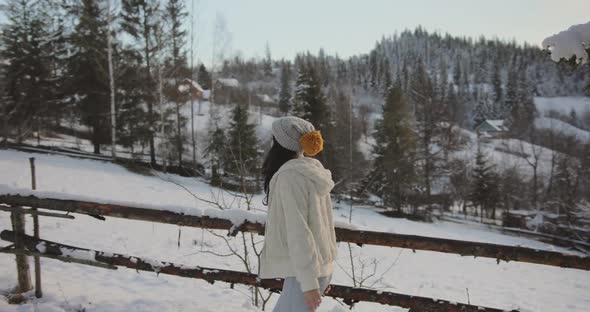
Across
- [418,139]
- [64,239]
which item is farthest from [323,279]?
[418,139]

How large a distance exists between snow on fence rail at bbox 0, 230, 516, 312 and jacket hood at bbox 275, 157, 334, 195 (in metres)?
1.18

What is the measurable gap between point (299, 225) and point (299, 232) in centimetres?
4

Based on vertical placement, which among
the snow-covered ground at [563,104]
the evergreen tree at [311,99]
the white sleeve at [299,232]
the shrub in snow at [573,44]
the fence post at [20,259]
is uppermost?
the snow-covered ground at [563,104]

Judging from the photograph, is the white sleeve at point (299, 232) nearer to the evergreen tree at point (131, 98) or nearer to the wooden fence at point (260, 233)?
the wooden fence at point (260, 233)

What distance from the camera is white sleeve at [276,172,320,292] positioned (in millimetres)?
2100

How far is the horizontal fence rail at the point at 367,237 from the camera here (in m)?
2.76

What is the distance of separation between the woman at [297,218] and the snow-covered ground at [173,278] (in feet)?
3.16

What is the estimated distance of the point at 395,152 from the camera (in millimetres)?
25094

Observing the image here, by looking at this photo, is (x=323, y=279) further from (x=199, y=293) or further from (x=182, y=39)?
(x=182, y=39)

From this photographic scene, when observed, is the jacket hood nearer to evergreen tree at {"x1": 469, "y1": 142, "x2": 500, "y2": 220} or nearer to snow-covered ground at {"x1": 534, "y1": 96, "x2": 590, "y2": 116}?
evergreen tree at {"x1": 469, "y1": 142, "x2": 500, "y2": 220}

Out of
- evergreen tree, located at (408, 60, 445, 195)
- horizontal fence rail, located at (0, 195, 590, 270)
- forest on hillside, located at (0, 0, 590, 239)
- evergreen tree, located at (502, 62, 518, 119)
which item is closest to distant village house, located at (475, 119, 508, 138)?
evergreen tree, located at (502, 62, 518, 119)

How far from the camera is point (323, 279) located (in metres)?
2.42

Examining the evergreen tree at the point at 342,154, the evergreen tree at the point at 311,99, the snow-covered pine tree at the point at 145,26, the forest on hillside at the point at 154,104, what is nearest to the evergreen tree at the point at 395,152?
the forest on hillside at the point at 154,104

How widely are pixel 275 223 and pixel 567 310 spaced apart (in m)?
9.23
